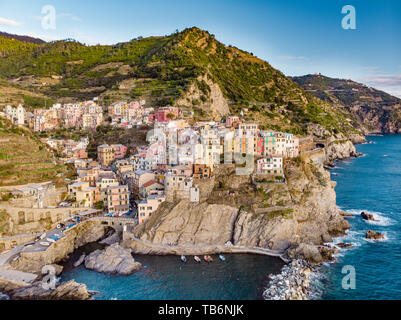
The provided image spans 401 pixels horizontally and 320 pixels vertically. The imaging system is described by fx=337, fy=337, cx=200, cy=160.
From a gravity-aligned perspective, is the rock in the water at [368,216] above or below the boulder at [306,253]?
above

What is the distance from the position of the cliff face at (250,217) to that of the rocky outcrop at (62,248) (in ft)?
15.9

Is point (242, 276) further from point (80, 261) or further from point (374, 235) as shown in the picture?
point (374, 235)

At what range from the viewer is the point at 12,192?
110 ft

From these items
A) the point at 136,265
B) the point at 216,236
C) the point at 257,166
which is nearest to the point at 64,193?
the point at 136,265

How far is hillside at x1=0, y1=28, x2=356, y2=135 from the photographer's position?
6341 centimetres

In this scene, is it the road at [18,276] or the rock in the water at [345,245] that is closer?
the road at [18,276]

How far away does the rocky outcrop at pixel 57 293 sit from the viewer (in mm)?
23297

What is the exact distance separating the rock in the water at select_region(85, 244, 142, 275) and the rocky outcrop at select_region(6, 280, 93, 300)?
135 inches

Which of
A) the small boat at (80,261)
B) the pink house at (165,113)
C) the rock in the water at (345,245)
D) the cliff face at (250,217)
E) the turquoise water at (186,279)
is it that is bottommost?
the turquoise water at (186,279)

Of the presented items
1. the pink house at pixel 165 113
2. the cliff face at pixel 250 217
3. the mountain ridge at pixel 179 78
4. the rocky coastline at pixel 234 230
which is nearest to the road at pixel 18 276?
the rocky coastline at pixel 234 230

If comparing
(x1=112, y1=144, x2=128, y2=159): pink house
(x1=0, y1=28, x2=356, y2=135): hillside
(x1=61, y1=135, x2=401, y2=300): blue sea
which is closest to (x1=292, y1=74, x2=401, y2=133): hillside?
(x1=0, y1=28, x2=356, y2=135): hillside

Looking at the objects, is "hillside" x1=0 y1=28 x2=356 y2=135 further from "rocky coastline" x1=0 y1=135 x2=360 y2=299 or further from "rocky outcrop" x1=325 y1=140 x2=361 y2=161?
"rocky coastline" x1=0 y1=135 x2=360 y2=299

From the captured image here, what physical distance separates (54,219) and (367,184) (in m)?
44.6

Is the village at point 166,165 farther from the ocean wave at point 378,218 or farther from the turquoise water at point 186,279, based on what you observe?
the ocean wave at point 378,218
